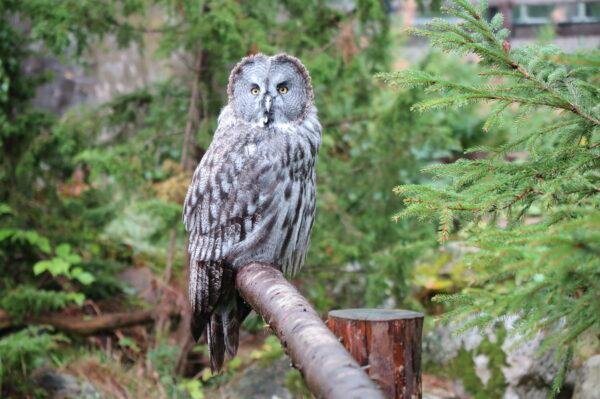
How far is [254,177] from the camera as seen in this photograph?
2.84 meters

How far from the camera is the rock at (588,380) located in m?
3.59

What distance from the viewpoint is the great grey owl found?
2848mm

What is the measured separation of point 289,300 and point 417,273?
3.69 metres

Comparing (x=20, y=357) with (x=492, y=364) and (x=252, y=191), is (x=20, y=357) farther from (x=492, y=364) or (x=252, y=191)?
(x=492, y=364)

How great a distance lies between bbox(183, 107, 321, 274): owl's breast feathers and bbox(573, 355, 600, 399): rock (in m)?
1.67

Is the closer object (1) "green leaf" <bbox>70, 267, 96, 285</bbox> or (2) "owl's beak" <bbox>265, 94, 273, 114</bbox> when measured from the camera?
(2) "owl's beak" <bbox>265, 94, 273, 114</bbox>

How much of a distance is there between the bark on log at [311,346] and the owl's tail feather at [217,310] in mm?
763

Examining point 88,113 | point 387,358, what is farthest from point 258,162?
point 88,113

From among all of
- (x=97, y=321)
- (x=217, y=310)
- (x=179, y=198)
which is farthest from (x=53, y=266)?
(x=217, y=310)

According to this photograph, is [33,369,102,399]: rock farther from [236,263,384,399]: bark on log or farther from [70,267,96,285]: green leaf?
[236,263,384,399]: bark on log

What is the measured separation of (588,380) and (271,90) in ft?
6.83

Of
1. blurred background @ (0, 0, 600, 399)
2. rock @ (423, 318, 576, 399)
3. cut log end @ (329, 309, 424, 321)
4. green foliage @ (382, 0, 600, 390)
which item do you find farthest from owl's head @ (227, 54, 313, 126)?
rock @ (423, 318, 576, 399)

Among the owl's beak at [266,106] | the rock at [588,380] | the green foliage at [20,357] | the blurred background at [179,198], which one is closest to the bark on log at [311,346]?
the owl's beak at [266,106]

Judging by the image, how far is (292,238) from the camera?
9.70 ft
